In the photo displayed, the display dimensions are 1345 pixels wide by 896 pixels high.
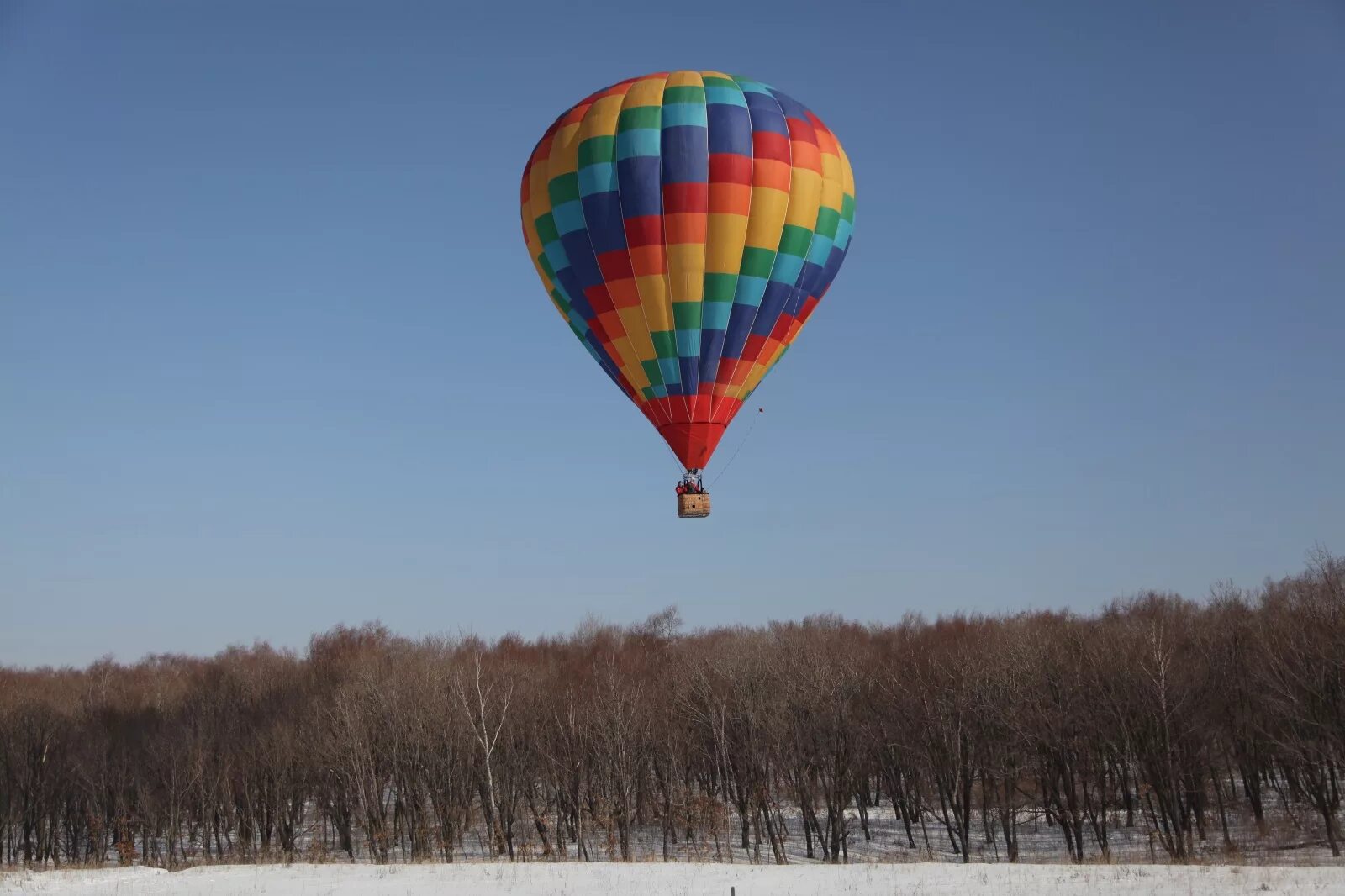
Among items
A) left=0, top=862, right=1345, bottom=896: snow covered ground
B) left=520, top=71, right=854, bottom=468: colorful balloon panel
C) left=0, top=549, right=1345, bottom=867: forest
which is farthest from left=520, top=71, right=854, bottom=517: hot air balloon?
left=0, top=549, right=1345, bottom=867: forest

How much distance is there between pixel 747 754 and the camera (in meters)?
44.4

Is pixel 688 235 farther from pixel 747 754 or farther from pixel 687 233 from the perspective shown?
pixel 747 754

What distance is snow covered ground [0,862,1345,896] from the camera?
22203mm

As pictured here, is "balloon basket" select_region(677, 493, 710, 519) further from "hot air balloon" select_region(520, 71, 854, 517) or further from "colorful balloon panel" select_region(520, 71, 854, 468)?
"colorful balloon panel" select_region(520, 71, 854, 468)

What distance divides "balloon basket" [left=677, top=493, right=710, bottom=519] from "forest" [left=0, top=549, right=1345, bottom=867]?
14280 millimetres

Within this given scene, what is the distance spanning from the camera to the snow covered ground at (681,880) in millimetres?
22203

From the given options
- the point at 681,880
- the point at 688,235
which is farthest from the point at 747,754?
the point at 688,235

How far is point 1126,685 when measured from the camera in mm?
39219

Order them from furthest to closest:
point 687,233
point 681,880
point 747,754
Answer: point 747,754, point 687,233, point 681,880

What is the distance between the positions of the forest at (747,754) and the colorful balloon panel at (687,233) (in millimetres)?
15760

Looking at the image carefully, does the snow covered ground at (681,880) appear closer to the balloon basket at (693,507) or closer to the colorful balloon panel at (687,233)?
the balloon basket at (693,507)

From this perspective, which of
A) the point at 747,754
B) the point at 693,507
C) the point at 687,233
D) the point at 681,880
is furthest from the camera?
the point at 747,754

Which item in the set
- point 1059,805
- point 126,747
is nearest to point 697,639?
point 126,747

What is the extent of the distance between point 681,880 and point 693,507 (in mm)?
8527
